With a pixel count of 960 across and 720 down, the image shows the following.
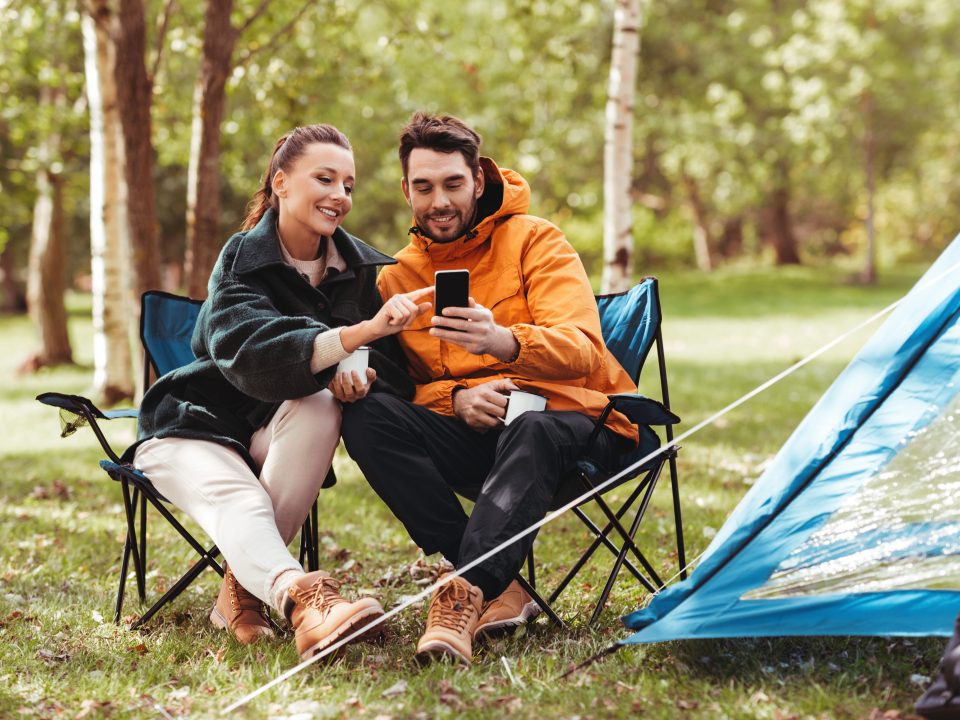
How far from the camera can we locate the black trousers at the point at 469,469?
8.64ft

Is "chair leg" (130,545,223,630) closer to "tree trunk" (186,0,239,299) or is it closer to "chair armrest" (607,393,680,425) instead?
"chair armrest" (607,393,680,425)

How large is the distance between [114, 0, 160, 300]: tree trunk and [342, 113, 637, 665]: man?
357cm

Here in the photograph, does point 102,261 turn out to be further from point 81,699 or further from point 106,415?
point 81,699

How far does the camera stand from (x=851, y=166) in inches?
760

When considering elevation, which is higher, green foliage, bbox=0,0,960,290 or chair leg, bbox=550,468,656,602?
green foliage, bbox=0,0,960,290

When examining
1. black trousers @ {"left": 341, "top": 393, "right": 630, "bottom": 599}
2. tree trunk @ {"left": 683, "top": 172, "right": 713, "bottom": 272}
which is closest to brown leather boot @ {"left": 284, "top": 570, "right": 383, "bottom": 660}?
black trousers @ {"left": 341, "top": 393, "right": 630, "bottom": 599}

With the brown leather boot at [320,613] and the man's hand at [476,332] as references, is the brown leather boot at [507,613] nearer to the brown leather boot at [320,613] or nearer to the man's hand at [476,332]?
the brown leather boot at [320,613]

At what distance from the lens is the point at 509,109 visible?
1812cm

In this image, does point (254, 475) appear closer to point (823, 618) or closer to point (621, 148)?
point (823, 618)

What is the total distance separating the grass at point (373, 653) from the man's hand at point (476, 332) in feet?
2.50

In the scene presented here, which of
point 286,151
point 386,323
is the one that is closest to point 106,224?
point 286,151

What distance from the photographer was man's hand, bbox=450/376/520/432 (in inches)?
115

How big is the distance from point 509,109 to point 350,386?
52.3 feet

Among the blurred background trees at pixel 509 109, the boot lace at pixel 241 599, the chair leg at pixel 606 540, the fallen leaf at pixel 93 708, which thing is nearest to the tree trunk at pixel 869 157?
the blurred background trees at pixel 509 109
